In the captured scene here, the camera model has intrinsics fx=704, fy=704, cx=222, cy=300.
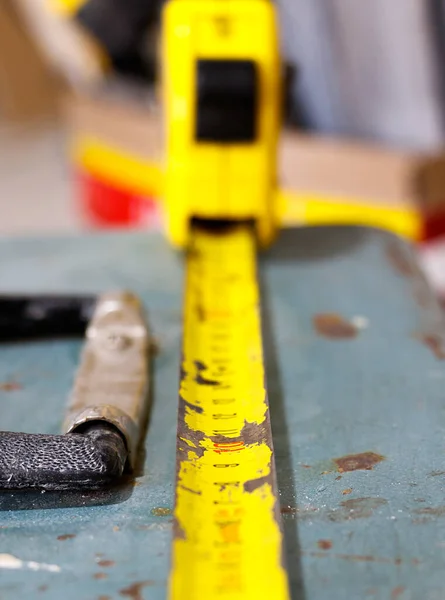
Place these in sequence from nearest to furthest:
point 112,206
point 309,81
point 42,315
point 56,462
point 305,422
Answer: point 56,462 → point 305,422 → point 42,315 → point 309,81 → point 112,206

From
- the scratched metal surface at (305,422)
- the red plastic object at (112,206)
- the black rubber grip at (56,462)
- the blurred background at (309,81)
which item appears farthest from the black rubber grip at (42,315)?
the red plastic object at (112,206)

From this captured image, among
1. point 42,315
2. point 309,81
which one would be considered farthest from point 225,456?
point 309,81

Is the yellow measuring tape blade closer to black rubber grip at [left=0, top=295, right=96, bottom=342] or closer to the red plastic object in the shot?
black rubber grip at [left=0, top=295, right=96, bottom=342]

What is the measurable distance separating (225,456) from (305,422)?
0.10 m

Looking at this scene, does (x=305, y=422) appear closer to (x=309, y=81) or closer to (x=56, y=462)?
(x=56, y=462)

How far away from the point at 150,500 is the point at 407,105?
1073 millimetres

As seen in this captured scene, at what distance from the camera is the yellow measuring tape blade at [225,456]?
15.3 inches

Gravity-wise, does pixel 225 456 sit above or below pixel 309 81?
below

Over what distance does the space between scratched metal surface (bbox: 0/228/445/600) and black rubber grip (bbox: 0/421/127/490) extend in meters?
0.02

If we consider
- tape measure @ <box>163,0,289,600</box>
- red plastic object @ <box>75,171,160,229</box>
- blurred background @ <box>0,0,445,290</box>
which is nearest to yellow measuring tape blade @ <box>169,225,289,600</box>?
tape measure @ <box>163,0,289,600</box>

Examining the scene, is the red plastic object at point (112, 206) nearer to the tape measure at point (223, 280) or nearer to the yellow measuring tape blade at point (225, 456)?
the tape measure at point (223, 280)

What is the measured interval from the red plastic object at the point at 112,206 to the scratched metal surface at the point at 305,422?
1.88ft

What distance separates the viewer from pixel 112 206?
155 cm

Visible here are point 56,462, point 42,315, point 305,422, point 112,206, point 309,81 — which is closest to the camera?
point 56,462
